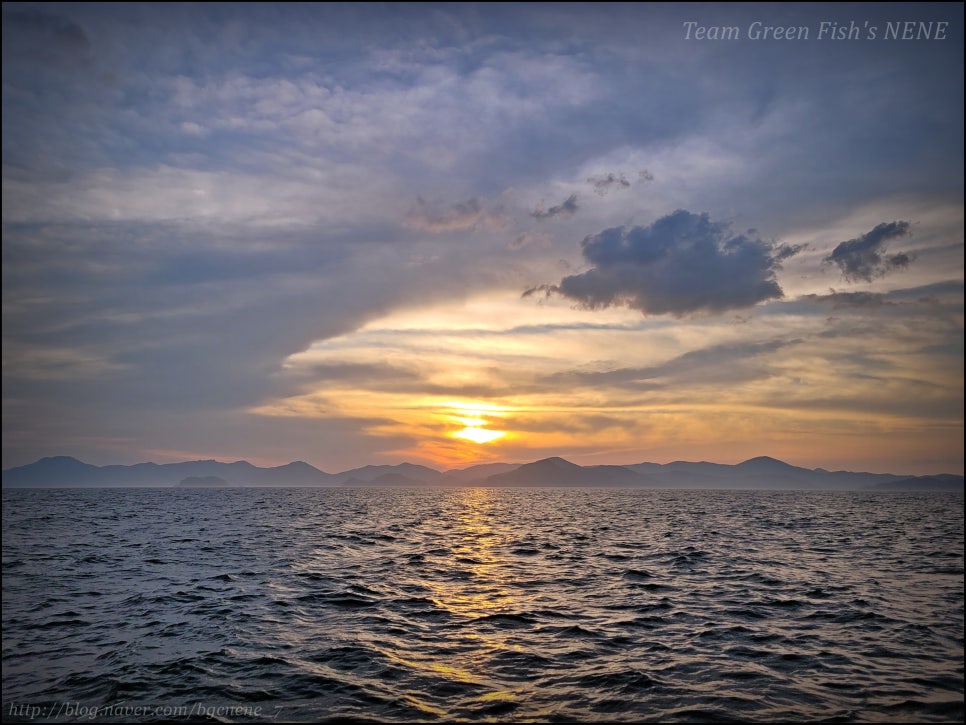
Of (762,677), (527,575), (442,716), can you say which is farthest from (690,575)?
(442,716)

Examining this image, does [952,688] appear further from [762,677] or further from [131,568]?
[131,568]

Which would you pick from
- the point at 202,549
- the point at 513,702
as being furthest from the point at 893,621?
the point at 202,549

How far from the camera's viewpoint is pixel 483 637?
1761 centimetres

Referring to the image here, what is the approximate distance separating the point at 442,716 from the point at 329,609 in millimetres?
10697

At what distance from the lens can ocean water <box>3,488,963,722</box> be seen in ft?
41.4

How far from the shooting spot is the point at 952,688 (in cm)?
1323

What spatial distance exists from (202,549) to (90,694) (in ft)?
91.7

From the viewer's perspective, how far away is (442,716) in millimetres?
12070

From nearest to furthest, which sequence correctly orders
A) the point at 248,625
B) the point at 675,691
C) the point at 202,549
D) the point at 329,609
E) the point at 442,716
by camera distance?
the point at 442,716 → the point at 675,691 → the point at 248,625 → the point at 329,609 → the point at 202,549

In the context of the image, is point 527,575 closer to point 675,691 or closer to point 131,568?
point 675,691

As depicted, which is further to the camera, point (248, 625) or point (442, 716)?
point (248, 625)

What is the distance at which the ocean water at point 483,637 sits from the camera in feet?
41.4

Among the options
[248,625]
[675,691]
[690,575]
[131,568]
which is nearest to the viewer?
[675,691]

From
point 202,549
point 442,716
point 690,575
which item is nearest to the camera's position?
point 442,716
